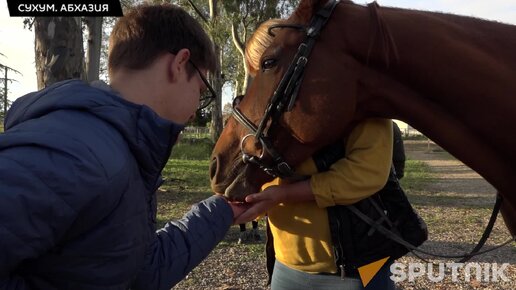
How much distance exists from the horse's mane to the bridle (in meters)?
0.14

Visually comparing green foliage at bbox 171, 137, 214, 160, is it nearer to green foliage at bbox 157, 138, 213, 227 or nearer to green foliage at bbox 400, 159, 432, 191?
green foliage at bbox 157, 138, 213, 227

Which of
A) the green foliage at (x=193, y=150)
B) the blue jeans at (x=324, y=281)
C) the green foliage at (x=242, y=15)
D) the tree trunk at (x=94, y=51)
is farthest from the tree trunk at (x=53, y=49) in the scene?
the green foliage at (x=193, y=150)

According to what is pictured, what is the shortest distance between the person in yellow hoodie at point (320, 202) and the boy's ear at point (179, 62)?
32.0 inches

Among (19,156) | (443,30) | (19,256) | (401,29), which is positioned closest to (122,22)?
(19,156)

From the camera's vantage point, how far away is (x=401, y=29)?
1976mm

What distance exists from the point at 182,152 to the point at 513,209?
21048 millimetres

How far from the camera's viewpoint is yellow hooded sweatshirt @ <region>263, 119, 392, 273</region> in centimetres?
193

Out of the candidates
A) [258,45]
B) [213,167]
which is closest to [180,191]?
[213,167]

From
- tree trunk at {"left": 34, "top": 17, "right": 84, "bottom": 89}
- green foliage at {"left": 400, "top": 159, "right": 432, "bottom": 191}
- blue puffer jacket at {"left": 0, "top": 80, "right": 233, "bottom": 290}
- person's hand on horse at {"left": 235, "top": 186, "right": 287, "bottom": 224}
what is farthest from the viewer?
green foliage at {"left": 400, "top": 159, "right": 432, "bottom": 191}

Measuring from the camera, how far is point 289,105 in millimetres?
2018

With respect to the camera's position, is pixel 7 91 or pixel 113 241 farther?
pixel 7 91

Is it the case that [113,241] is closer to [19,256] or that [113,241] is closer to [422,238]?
[19,256]

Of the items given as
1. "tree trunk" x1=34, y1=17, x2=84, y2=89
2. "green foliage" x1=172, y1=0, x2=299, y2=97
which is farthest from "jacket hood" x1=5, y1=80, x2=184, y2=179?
"green foliage" x1=172, y1=0, x2=299, y2=97

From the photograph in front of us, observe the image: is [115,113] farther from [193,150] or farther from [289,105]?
[193,150]
